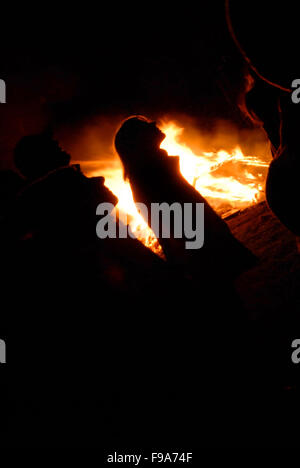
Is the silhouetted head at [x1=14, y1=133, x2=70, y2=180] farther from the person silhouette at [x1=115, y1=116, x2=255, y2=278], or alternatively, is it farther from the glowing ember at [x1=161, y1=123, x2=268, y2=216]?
the glowing ember at [x1=161, y1=123, x2=268, y2=216]

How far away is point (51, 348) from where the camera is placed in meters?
2.05

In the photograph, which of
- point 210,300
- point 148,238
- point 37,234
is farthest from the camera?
point 148,238

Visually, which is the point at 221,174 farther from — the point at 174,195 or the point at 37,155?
the point at 174,195

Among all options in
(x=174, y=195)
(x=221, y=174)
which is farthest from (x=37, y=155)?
(x=221, y=174)

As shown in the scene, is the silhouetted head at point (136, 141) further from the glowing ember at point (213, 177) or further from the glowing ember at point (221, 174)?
the glowing ember at point (221, 174)

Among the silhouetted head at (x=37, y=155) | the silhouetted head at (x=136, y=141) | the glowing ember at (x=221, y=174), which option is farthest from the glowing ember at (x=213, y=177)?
the silhouetted head at (x=136, y=141)

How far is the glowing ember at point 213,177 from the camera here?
34.6 ft

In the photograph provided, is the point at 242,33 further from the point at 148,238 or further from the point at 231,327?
the point at 148,238

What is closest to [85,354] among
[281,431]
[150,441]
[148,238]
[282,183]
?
[150,441]

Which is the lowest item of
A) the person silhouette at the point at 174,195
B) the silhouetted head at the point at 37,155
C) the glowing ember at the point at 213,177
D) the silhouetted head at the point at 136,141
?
the person silhouette at the point at 174,195

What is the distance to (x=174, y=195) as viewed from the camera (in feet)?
8.04

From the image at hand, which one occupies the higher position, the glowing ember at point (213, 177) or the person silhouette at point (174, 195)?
the glowing ember at point (213, 177)

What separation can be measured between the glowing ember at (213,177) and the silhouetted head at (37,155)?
5.58 m

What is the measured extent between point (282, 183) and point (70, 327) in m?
1.82
